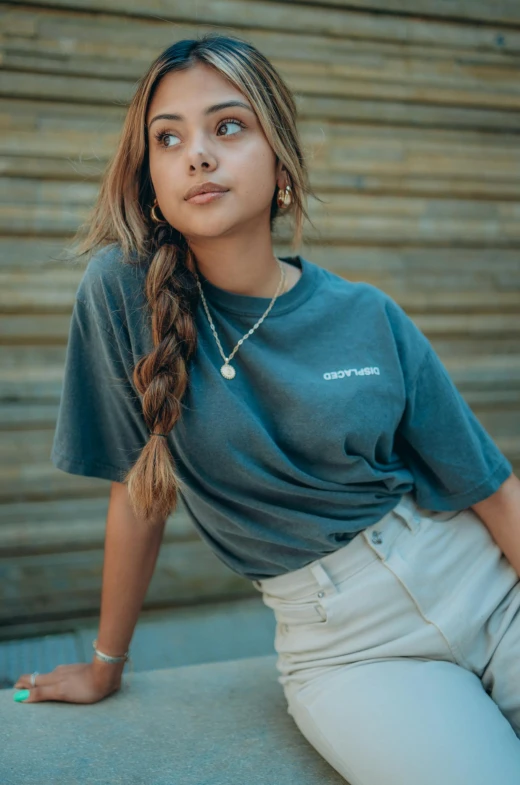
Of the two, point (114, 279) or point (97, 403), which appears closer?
point (114, 279)

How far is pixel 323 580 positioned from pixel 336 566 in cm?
5

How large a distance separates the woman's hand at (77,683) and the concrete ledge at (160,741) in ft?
0.08

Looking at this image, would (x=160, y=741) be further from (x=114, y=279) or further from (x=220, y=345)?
(x=114, y=279)

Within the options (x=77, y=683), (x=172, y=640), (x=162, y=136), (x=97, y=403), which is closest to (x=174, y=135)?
(x=162, y=136)

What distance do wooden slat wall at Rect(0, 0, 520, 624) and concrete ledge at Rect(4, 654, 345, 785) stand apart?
3.49 ft

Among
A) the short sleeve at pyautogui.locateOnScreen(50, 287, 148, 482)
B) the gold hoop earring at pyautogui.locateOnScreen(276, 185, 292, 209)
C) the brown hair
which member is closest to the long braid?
the brown hair

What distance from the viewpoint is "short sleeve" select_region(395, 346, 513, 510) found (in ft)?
6.35

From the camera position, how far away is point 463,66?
11.6 feet

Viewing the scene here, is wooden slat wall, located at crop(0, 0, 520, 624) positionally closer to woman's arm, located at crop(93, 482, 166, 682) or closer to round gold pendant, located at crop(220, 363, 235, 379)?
woman's arm, located at crop(93, 482, 166, 682)

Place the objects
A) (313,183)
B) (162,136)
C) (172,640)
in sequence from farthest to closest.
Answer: (313,183), (172,640), (162,136)

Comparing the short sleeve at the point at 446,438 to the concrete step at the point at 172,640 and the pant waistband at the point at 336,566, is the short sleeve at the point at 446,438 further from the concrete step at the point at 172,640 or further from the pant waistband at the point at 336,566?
the concrete step at the point at 172,640

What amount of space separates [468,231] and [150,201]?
214cm

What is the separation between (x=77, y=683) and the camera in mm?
2068

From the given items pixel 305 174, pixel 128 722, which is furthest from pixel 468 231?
pixel 128 722
